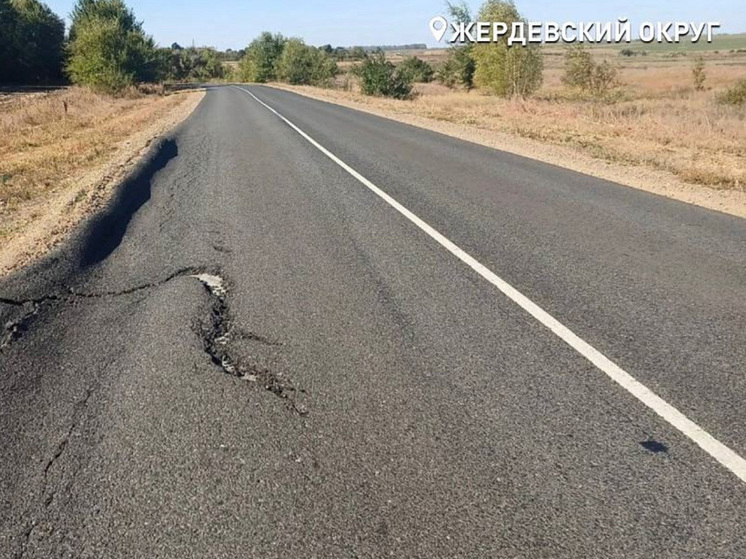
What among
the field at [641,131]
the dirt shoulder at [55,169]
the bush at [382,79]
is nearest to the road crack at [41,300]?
the dirt shoulder at [55,169]

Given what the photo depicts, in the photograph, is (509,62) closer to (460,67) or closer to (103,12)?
(460,67)

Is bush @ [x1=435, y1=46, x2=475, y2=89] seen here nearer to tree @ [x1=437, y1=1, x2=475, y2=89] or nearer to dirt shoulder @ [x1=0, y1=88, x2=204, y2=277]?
tree @ [x1=437, y1=1, x2=475, y2=89]

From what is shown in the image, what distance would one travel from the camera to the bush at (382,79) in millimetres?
43938

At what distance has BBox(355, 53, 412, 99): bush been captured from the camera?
43.9 metres

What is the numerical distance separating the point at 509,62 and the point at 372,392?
1422 inches

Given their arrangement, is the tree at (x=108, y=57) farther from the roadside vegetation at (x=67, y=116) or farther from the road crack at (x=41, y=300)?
the road crack at (x=41, y=300)

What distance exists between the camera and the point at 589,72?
32.4 m

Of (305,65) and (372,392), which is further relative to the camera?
(305,65)

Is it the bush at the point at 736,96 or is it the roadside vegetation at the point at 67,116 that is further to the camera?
the bush at the point at 736,96

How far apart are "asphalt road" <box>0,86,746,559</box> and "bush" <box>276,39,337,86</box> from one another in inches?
2454

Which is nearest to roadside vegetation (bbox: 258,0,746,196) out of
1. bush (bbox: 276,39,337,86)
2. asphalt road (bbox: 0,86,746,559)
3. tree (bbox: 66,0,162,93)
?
asphalt road (bbox: 0,86,746,559)

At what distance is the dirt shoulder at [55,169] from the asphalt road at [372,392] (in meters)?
0.75

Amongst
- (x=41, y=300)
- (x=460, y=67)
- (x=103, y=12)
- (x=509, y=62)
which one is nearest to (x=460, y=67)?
(x=460, y=67)

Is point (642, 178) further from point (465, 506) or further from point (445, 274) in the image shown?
point (465, 506)
